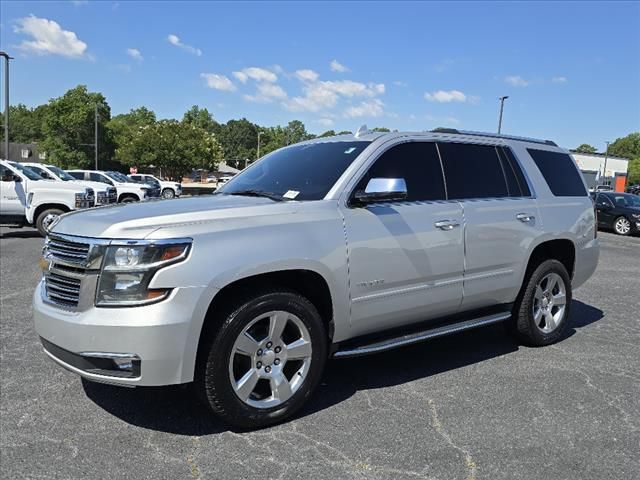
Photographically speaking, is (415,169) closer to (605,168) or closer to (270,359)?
(270,359)

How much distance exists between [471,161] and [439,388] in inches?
75.6

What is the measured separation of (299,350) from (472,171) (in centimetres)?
226

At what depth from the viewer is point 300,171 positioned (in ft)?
13.7

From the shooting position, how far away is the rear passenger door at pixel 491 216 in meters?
4.39

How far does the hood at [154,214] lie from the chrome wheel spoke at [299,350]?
0.83 meters

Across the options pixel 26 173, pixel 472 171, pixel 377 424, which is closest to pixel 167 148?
pixel 26 173

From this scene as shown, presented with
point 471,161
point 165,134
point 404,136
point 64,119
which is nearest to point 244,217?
point 404,136

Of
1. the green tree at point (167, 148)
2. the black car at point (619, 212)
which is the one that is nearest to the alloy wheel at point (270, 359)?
the black car at point (619, 212)

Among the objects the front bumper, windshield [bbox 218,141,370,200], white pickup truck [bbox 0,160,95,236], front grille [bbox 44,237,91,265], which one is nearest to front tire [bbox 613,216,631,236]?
white pickup truck [bbox 0,160,95,236]

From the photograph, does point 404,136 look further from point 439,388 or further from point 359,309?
point 439,388

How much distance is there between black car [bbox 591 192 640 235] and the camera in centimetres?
1891

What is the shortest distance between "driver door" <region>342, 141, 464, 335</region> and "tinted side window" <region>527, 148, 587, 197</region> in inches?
57.7

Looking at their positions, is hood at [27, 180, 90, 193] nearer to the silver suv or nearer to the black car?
the silver suv

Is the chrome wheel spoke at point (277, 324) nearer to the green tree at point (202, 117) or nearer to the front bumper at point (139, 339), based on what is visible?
the front bumper at point (139, 339)
